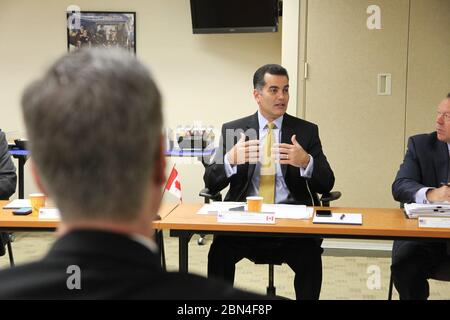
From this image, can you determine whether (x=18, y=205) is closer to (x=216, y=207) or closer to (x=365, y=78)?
(x=216, y=207)

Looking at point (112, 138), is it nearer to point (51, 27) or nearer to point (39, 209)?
point (39, 209)

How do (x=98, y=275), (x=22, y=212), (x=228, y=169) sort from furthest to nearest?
1. (x=228, y=169)
2. (x=22, y=212)
3. (x=98, y=275)

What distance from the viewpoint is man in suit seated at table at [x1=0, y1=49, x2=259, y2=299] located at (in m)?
0.67

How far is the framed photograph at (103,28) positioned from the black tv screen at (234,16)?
74 cm

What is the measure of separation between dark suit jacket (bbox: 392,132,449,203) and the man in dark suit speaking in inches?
14.5

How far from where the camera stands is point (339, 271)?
4367 millimetres

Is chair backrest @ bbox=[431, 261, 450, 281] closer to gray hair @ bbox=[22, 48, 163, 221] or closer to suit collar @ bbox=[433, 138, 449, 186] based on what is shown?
suit collar @ bbox=[433, 138, 449, 186]

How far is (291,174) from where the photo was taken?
126 inches

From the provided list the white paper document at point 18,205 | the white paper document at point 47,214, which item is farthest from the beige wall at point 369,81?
the white paper document at point 47,214

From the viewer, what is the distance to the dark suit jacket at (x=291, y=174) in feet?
10.3

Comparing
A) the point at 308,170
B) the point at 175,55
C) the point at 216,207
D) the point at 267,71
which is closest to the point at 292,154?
the point at 308,170

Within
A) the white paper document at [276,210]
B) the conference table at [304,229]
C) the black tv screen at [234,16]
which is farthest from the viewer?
the black tv screen at [234,16]

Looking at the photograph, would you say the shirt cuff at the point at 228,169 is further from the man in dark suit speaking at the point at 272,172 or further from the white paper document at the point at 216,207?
the white paper document at the point at 216,207

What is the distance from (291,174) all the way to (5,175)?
5.60 feet
